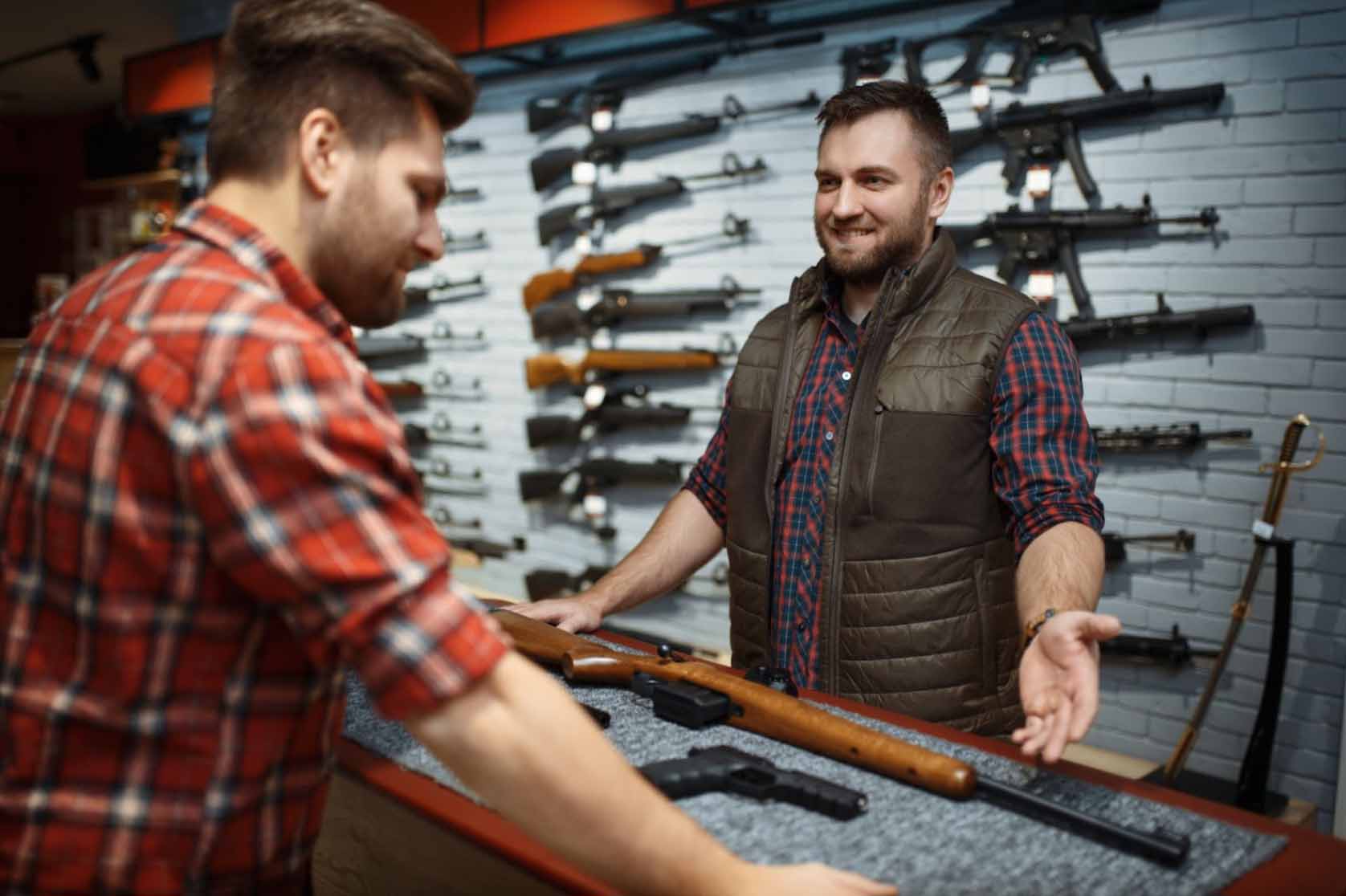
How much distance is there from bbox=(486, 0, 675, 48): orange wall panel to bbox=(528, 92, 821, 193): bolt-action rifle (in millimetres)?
491

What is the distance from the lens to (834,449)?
2254 millimetres

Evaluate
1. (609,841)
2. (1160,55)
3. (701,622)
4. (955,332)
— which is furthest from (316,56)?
(701,622)

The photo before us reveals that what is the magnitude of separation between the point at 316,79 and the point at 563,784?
2.20 feet

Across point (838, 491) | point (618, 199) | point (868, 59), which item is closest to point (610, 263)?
point (618, 199)

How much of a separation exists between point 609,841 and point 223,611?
37cm

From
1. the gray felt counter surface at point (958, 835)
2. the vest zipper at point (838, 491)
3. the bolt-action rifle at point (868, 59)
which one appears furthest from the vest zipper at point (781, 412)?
the bolt-action rifle at point (868, 59)

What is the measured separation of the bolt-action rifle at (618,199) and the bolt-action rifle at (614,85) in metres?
0.38

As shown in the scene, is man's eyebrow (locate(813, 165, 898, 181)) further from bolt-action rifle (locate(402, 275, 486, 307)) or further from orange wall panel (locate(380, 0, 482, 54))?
bolt-action rifle (locate(402, 275, 486, 307))

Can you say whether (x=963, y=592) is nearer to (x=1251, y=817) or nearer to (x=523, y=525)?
(x=1251, y=817)

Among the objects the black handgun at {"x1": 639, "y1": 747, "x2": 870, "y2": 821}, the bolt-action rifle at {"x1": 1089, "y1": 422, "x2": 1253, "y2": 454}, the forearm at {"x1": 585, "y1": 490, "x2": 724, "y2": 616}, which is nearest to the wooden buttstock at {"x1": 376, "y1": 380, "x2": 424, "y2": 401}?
the bolt-action rifle at {"x1": 1089, "y1": 422, "x2": 1253, "y2": 454}

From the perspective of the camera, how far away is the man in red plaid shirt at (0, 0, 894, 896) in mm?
850

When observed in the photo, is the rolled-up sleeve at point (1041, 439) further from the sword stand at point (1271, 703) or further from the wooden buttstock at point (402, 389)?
the wooden buttstock at point (402, 389)

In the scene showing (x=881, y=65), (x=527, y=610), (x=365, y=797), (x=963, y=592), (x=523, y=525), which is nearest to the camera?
(x=365, y=797)

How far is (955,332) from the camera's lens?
2.22 metres
